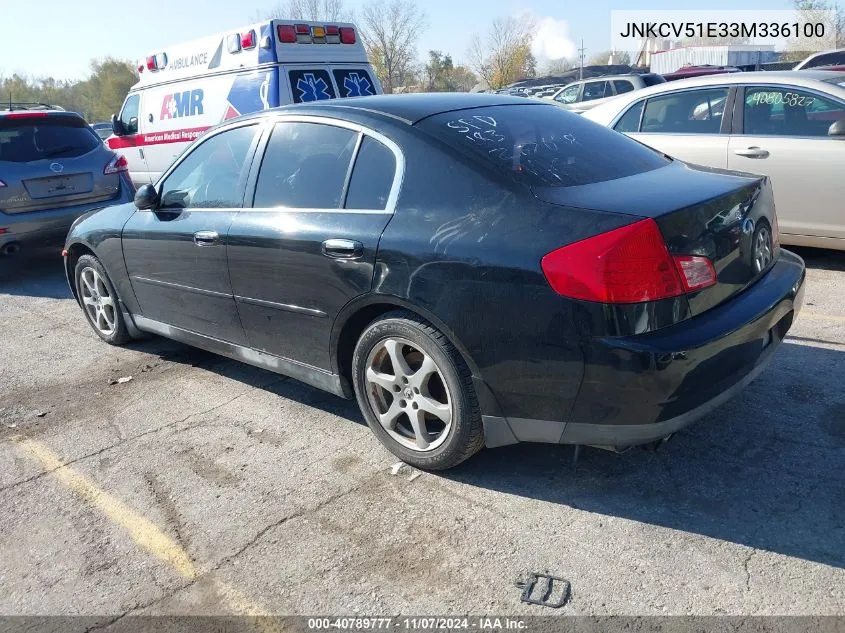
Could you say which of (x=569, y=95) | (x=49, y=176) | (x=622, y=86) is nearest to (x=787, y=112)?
(x=49, y=176)

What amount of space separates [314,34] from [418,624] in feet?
26.1

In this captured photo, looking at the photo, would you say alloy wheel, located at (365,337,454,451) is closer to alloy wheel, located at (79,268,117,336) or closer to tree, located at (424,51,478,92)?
alloy wheel, located at (79,268,117,336)

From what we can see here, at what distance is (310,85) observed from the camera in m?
8.81

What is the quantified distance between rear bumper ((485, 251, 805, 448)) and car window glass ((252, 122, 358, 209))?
55.5 inches

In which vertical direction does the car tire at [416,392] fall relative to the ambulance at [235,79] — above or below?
below

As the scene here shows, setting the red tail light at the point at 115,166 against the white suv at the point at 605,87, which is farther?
the white suv at the point at 605,87

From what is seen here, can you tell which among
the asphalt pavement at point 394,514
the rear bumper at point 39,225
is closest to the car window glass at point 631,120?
the asphalt pavement at point 394,514

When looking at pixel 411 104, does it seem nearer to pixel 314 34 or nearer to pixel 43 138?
pixel 314 34

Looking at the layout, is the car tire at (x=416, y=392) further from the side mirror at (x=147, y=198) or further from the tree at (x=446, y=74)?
the tree at (x=446, y=74)

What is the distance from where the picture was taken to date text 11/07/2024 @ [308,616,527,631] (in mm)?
2408

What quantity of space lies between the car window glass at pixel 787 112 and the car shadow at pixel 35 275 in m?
6.55

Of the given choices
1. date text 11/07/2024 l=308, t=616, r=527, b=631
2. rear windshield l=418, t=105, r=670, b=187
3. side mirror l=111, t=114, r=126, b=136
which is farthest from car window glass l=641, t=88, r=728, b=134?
side mirror l=111, t=114, r=126, b=136

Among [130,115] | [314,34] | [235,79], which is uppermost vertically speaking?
[314,34]

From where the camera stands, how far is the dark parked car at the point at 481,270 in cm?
267
